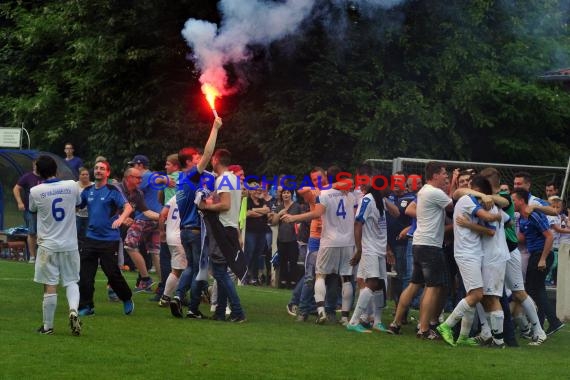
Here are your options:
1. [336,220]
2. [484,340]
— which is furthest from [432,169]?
[484,340]

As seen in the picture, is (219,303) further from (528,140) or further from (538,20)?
(528,140)

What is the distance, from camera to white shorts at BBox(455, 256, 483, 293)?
1231 centimetres

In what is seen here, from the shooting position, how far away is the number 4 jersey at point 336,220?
1418cm

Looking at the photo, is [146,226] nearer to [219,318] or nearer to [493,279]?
[219,318]

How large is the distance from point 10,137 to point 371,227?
16361mm

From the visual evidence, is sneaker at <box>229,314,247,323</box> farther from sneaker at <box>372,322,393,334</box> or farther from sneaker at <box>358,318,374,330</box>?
→ sneaker at <box>372,322,393,334</box>

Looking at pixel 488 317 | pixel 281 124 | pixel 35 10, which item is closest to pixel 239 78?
pixel 281 124

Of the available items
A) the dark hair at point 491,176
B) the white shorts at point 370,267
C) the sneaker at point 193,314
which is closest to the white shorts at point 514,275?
the dark hair at point 491,176

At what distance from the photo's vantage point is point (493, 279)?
40.7 feet

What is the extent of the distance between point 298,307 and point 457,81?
1196 cm

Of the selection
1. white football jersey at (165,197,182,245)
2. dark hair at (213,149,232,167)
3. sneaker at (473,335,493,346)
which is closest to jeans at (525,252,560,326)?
sneaker at (473,335,493,346)

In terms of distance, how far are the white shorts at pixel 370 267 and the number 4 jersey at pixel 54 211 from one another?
3.66m

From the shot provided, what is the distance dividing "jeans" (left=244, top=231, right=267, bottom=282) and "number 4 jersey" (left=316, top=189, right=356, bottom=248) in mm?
7246

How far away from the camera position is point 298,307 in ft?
48.1
